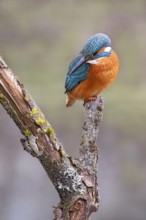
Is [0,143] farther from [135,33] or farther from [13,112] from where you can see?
[13,112]

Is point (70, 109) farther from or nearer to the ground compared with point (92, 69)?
farther from the ground

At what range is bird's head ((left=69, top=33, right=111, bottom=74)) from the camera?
9.27 ft

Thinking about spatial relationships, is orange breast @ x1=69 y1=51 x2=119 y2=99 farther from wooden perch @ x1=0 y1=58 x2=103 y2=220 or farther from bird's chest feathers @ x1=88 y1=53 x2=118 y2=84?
wooden perch @ x1=0 y1=58 x2=103 y2=220

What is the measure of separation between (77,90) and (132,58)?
6.55m

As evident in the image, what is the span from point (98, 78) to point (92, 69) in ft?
0.12

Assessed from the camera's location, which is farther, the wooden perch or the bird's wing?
the bird's wing

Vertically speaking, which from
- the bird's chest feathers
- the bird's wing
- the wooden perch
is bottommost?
the wooden perch

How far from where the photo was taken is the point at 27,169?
846 cm

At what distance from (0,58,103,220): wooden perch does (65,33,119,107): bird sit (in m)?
0.26

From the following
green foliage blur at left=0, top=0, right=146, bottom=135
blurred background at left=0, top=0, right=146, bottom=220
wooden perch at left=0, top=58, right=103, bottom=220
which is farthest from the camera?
green foliage blur at left=0, top=0, right=146, bottom=135

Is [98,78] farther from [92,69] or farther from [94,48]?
[94,48]

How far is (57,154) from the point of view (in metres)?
2.60

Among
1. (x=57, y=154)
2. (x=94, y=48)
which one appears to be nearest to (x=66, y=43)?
(x=94, y=48)

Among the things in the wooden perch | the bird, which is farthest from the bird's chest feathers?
the wooden perch
